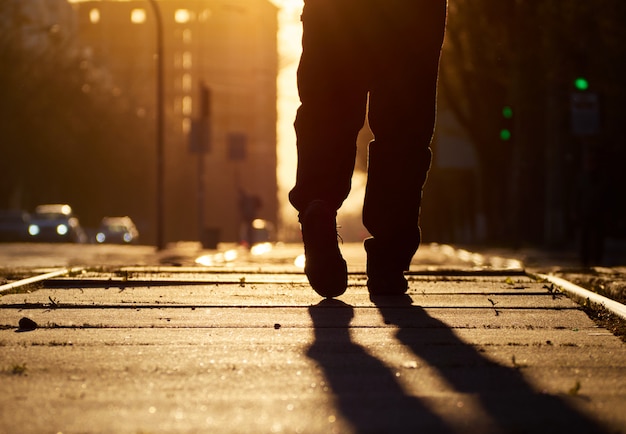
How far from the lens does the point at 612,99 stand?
132 feet

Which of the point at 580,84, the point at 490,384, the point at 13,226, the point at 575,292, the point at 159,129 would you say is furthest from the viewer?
the point at 13,226

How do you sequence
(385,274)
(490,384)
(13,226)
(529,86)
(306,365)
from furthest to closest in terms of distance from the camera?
(13,226) < (529,86) < (385,274) < (306,365) < (490,384)

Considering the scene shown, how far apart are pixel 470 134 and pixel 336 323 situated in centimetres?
4358

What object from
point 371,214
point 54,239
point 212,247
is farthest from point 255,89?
point 371,214

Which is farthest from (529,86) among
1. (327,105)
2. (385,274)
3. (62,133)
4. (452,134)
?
(62,133)

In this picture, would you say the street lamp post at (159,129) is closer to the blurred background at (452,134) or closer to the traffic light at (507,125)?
the blurred background at (452,134)

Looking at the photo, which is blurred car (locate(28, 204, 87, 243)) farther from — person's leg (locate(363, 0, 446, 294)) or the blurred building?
the blurred building

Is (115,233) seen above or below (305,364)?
below

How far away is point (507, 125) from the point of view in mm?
39375

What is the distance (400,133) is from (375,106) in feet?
0.51

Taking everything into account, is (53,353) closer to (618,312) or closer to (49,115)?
(618,312)

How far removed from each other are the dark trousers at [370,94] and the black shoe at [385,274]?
0.09m

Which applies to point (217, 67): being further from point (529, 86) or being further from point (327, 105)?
point (327, 105)

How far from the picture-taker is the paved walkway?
3459 mm
